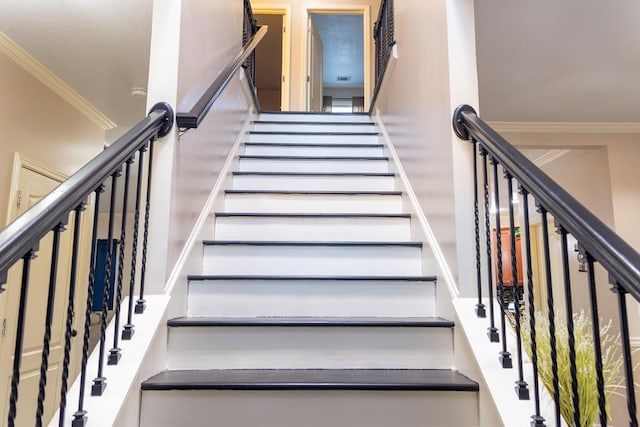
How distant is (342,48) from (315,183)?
568 cm

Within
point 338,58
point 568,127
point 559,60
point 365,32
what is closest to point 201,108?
point 559,60

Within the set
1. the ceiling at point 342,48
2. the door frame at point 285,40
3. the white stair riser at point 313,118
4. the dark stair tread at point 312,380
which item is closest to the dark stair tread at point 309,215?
the dark stair tread at point 312,380

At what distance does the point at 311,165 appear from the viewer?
10.4 ft

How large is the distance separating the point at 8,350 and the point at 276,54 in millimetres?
5929

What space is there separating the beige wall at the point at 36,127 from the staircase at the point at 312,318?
1.44 metres

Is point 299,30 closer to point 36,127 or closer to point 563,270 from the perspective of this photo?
point 36,127

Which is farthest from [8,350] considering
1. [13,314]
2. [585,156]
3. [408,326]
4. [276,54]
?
[276,54]

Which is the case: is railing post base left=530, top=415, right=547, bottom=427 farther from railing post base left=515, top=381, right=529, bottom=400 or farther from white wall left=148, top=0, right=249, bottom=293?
white wall left=148, top=0, right=249, bottom=293

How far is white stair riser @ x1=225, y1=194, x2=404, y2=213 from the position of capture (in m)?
2.66

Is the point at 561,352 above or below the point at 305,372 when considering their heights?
above

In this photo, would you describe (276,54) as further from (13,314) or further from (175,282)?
(175,282)

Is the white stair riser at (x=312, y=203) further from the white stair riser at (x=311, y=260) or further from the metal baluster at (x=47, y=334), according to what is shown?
the metal baluster at (x=47, y=334)

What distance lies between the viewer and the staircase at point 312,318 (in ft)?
4.51

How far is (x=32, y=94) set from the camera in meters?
3.07
